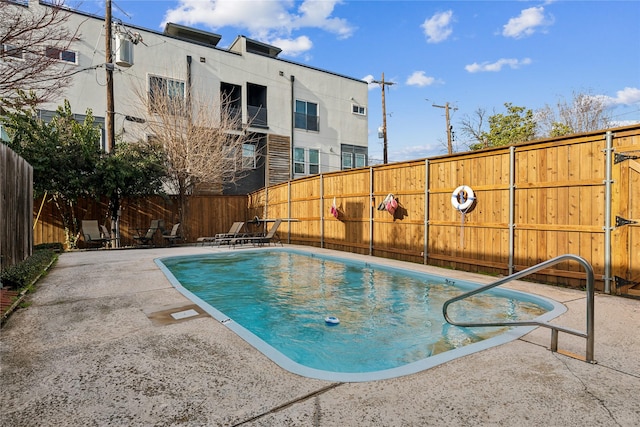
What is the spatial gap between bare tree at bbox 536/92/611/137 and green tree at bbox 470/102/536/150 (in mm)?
984

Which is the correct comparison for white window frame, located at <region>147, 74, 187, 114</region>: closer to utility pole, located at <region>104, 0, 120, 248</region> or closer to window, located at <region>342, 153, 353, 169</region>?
utility pole, located at <region>104, 0, 120, 248</region>

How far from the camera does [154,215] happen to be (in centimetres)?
1498

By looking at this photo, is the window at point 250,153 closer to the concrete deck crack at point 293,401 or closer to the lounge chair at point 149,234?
the lounge chair at point 149,234

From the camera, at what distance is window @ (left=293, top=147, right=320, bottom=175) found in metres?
21.5

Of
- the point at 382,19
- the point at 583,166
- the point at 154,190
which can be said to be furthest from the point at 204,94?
the point at 583,166

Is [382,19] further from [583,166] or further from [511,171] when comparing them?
[583,166]

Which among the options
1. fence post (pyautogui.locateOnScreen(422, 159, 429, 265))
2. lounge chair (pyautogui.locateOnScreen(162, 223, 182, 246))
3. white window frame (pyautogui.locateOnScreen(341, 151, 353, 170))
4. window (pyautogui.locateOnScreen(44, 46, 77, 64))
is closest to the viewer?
window (pyautogui.locateOnScreen(44, 46, 77, 64))

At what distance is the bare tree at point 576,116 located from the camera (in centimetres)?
2212

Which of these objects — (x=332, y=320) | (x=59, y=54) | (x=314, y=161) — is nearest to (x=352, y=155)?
(x=314, y=161)

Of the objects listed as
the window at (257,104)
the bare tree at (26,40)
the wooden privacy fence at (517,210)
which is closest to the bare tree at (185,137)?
the window at (257,104)

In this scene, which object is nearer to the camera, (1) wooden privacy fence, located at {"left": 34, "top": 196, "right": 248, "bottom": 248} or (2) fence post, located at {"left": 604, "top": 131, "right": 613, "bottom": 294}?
(2) fence post, located at {"left": 604, "top": 131, "right": 613, "bottom": 294}

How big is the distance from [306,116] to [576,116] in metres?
17.4

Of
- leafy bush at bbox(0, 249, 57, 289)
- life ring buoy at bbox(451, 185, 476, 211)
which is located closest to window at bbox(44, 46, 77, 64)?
leafy bush at bbox(0, 249, 57, 289)

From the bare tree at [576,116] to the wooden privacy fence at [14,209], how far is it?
26375 millimetres
